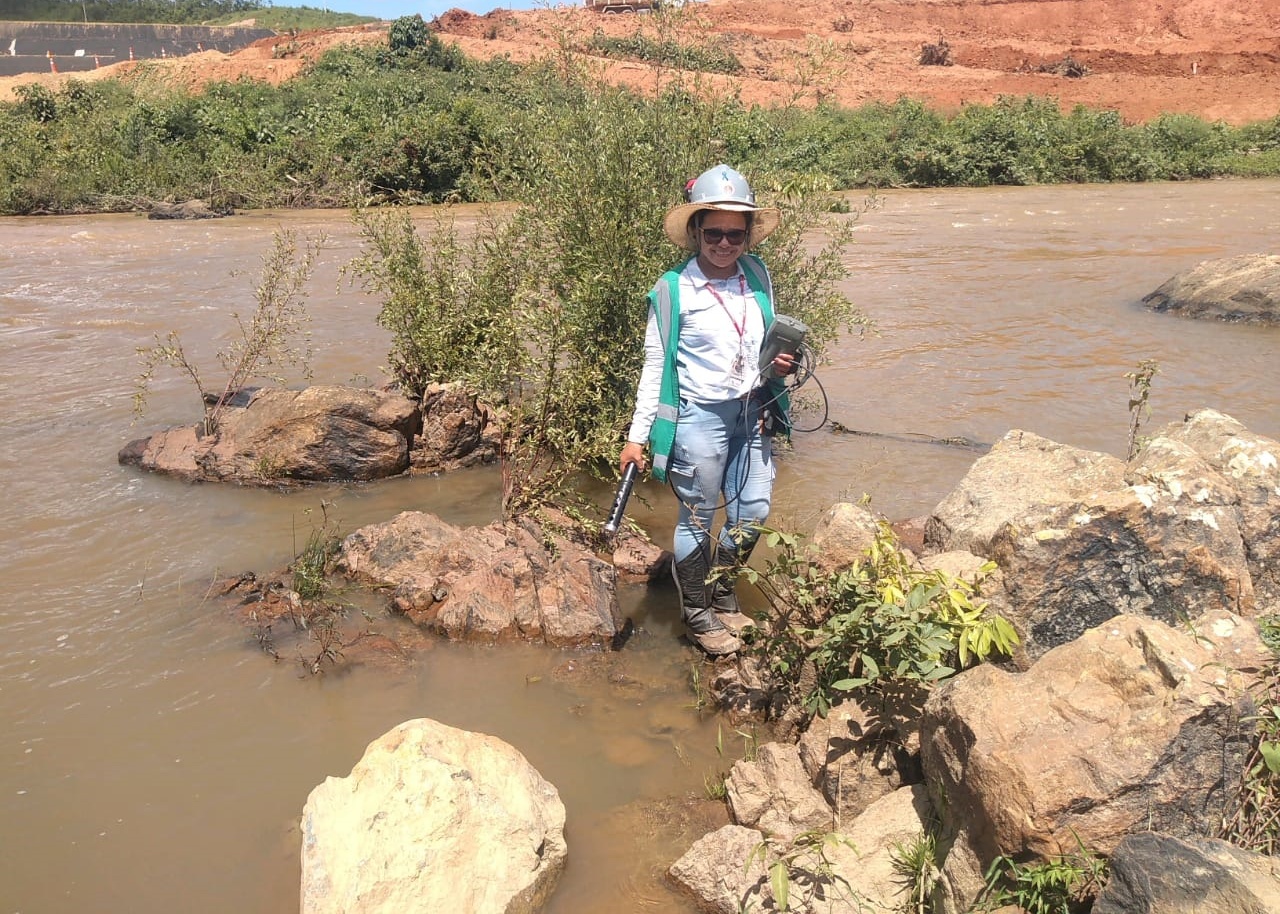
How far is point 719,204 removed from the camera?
3.90m

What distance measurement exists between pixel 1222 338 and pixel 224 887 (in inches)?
406

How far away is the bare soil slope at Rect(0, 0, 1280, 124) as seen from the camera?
37.0 m

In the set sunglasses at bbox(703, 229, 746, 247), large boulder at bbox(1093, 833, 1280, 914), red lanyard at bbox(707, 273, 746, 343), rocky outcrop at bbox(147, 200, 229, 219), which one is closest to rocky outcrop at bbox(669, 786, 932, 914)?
large boulder at bbox(1093, 833, 1280, 914)

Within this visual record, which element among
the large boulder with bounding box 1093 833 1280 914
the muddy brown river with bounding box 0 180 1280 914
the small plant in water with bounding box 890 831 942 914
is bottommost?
the muddy brown river with bounding box 0 180 1280 914

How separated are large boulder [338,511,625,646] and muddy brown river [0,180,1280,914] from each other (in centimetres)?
13

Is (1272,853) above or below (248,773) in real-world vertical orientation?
above

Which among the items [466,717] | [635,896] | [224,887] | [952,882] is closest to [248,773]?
[224,887]

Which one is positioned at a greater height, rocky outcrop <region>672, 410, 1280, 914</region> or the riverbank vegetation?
the riverbank vegetation

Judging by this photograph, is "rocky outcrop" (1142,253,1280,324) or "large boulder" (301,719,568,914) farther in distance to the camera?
"rocky outcrop" (1142,253,1280,324)

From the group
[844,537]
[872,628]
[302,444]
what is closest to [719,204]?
[844,537]

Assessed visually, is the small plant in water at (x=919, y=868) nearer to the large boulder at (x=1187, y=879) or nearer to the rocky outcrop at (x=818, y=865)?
the rocky outcrop at (x=818, y=865)

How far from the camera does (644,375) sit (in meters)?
4.19

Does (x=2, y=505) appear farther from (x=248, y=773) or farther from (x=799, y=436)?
(x=799, y=436)

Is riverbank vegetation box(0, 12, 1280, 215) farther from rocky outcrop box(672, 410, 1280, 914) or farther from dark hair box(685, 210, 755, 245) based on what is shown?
rocky outcrop box(672, 410, 1280, 914)
